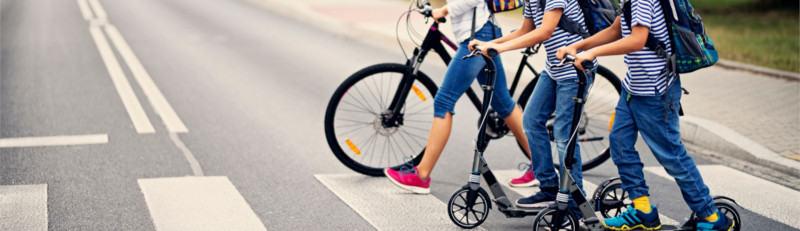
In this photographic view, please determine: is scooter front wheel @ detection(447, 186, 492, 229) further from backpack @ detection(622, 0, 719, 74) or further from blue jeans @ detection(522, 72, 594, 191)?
backpack @ detection(622, 0, 719, 74)

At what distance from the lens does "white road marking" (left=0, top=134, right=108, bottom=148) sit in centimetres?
634

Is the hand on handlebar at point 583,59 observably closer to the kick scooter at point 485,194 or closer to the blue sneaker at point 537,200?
the kick scooter at point 485,194

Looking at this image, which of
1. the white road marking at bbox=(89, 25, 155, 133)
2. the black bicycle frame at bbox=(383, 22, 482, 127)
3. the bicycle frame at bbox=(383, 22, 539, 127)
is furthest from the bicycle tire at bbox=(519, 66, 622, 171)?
the white road marking at bbox=(89, 25, 155, 133)

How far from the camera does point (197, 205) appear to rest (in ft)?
16.1

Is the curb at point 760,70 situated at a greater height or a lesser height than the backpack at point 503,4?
lesser

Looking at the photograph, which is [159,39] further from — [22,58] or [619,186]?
[619,186]

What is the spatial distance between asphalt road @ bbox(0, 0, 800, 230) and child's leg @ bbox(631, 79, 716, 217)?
747 mm

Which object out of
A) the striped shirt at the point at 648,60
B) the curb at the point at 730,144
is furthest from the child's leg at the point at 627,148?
the curb at the point at 730,144

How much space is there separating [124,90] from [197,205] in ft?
14.0

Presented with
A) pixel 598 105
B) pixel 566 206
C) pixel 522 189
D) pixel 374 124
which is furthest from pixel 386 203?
pixel 598 105

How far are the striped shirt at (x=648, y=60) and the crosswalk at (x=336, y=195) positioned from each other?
1088mm

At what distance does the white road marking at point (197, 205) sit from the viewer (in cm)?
459

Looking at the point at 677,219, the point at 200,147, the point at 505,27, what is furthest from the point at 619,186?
the point at 505,27

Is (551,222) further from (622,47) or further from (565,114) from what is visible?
(622,47)
